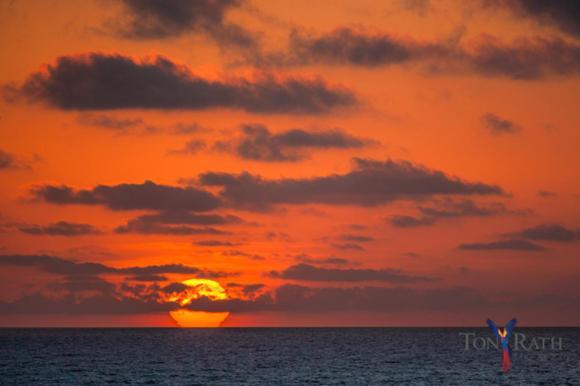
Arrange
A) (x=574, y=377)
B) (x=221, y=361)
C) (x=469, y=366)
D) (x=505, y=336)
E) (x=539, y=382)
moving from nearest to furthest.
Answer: (x=505, y=336)
(x=539, y=382)
(x=574, y=377)
(x=469, y=366)
(x=221, y=361)

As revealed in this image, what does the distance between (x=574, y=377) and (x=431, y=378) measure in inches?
979

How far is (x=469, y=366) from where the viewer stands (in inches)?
6363

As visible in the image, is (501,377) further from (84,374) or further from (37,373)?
(37,373)

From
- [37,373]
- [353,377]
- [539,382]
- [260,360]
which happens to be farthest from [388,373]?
[37,373]

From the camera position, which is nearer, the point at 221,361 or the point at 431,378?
the point at 431,378

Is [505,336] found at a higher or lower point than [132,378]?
higher

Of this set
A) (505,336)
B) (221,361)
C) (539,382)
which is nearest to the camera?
(505,336)

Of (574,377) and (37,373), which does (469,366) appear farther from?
(37,373)

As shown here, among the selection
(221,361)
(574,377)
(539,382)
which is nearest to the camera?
(539,382)

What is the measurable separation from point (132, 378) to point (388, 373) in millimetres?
42832

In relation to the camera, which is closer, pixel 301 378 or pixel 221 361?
pixel 301 378

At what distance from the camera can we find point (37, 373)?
13900cm

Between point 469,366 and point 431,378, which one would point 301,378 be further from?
point 469,366

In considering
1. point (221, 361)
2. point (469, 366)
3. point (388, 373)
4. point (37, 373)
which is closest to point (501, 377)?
point (388, 373)
